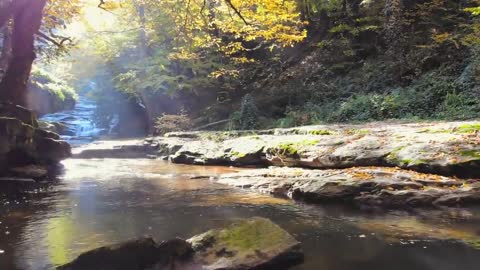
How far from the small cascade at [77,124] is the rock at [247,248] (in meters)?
22.0

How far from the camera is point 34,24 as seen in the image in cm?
1223

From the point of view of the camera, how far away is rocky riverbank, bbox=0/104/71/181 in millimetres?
11555

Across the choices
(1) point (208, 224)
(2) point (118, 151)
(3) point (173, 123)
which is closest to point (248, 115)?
(3) point (173, 123)

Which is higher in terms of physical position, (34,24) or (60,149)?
(34,24)

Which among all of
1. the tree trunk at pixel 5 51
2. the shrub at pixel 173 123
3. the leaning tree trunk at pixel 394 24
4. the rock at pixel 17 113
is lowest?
the rock at pixel 17 113

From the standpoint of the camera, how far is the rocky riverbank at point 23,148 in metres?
11.6

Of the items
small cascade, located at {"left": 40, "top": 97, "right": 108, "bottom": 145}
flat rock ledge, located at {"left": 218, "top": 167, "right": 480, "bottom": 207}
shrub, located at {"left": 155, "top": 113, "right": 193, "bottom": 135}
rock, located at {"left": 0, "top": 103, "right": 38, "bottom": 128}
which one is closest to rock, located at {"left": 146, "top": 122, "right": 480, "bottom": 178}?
flat rock ledge, located at {"left": 218, "top": 167, "right": 480, "bottom": 207}

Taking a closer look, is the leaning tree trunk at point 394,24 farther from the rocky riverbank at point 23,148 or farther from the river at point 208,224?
the rocky riverbank at point 23,148

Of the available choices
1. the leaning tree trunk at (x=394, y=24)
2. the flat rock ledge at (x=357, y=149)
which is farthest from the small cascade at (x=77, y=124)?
the leaning tree trunk at (x=394, y=24)

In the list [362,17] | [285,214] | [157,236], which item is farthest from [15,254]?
[362,17]

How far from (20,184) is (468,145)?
1018 centimetres

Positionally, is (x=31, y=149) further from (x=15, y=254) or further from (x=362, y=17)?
(x=362, y=17)

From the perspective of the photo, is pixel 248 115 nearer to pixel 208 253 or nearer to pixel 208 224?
pixel 208 224

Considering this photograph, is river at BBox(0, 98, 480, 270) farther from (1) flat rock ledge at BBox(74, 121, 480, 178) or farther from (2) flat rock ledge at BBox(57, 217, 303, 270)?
(1) flat rock ledge at BBox(74, 121, 480, 178)
